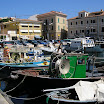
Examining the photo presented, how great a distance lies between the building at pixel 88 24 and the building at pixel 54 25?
4.40 meters

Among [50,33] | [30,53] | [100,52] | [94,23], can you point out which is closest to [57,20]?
[50,33]

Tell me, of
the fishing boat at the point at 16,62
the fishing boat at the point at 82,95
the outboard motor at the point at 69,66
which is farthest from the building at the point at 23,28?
the fishing boat at the point at 82,95

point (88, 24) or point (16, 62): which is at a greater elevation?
point (88, 24)

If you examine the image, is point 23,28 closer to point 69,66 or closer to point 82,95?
point 69,66

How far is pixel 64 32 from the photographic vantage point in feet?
197

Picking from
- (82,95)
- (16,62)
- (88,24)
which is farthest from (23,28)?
(82,95)

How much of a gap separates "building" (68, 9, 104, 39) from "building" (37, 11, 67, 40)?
440cm

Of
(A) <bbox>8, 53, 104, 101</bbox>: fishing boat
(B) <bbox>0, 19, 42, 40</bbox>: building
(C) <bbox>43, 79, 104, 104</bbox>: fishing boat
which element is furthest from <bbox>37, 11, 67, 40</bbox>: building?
(C) <bbox>43, 79, 104, 104</bbox>: fishing boat

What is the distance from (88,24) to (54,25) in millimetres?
11970

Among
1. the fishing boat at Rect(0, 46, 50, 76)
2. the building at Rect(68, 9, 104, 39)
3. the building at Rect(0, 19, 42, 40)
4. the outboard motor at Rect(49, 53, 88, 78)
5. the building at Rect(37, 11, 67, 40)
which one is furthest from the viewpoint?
the building at Rect(37, 11, 67, 40)

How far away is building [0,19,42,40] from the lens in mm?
52031

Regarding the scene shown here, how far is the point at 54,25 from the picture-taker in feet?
185

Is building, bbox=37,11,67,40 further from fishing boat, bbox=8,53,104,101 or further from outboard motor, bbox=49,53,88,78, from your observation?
outboard motor, bbox=49,53,88,78

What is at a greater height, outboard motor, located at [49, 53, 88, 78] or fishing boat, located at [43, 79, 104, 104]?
outboard motor, located at [49, 53, 88, 78]
